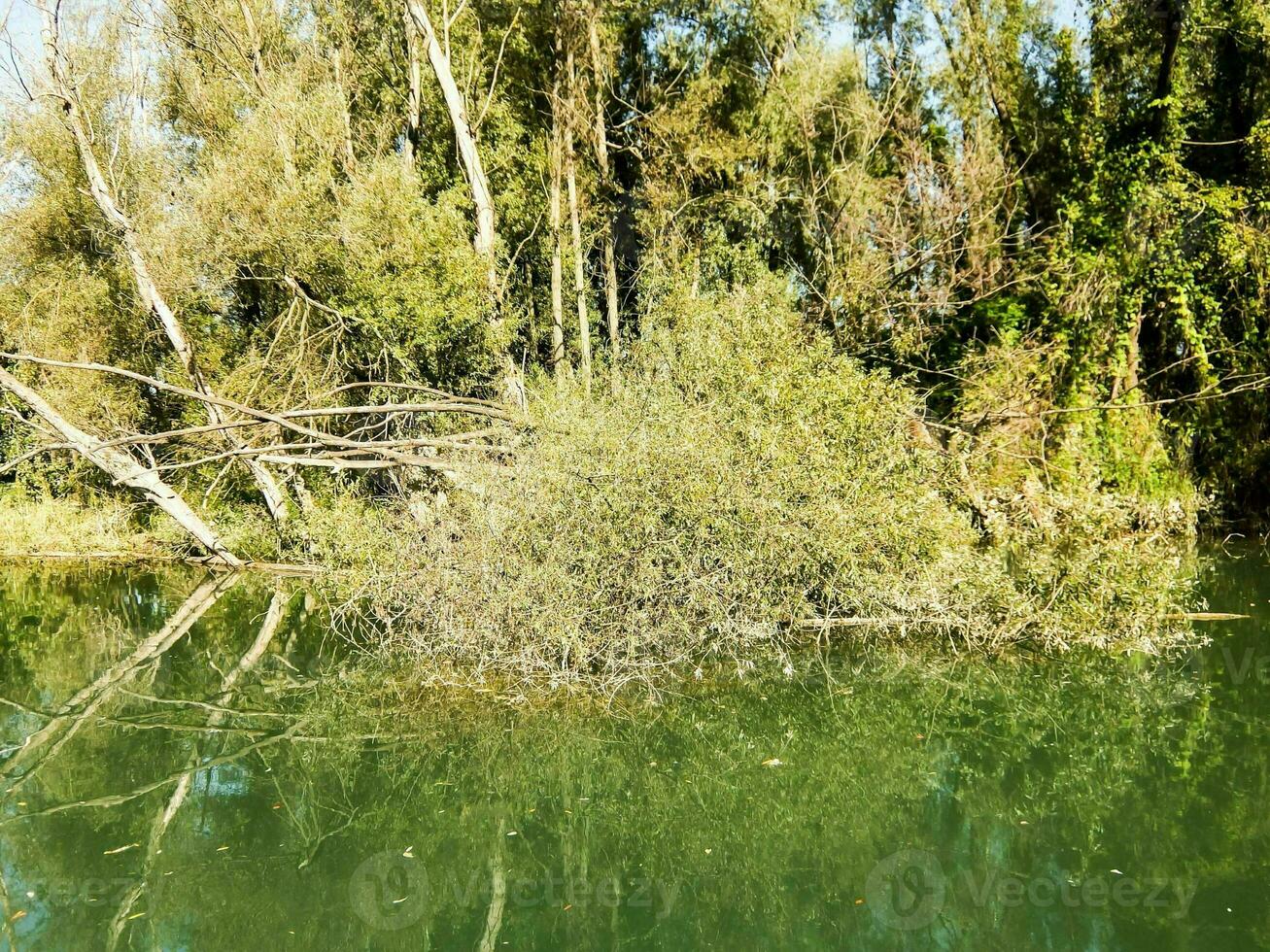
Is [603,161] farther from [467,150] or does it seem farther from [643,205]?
[467,150]

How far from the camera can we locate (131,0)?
17.3m

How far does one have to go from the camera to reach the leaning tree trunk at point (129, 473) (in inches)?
551

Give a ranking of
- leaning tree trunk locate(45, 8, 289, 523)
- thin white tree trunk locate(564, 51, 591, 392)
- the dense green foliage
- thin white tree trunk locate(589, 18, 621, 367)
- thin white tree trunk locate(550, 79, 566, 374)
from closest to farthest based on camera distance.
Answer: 1. the dense green foliage
2. leaning tree trunk locate(45, 8, 289, 523)
3. thin white tree trunk locate(550, 79, 566, 374)
4. thin white tree trunk locate(564, 51, 591, 392)
5. thin white tree trunk locate(589, 18, 621, 367)

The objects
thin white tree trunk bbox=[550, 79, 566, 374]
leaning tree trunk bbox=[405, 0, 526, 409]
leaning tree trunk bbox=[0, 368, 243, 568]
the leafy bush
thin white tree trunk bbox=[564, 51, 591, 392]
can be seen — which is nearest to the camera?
the leafy bush

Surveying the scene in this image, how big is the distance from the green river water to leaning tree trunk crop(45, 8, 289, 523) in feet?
20.3

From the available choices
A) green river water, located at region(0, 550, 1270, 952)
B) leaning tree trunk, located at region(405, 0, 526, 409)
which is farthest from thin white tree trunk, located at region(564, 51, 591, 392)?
green river water, located at region(0, 550, 1270, 952)

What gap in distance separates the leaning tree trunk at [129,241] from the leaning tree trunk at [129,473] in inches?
37.6

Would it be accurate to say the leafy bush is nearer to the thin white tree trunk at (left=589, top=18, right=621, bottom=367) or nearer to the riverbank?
the riverbank

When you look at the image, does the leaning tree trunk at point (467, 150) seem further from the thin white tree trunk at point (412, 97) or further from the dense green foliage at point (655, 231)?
the thin white tree trunk at point (412, 97)

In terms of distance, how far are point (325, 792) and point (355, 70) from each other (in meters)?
14.4

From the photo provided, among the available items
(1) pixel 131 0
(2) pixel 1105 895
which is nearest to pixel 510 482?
(2) pixel 1105 895

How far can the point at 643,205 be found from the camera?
19266 millimetres

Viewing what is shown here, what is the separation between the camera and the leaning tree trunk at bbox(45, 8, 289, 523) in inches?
622

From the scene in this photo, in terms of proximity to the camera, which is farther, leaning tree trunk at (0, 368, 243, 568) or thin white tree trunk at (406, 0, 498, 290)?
thin white tree trunk at (406, 0, 498, 290)
